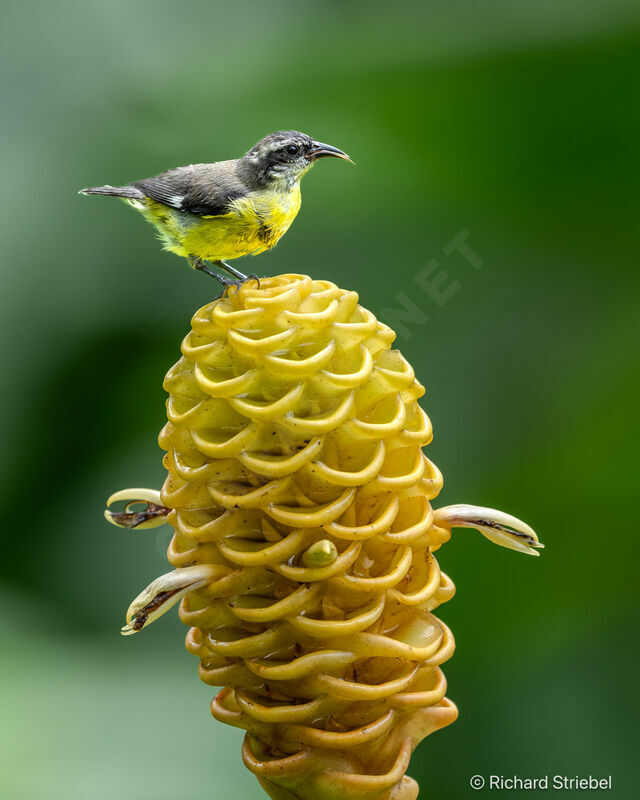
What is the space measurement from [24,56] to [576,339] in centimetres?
126

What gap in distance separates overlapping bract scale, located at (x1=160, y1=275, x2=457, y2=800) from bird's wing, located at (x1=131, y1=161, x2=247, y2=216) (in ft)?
1.22

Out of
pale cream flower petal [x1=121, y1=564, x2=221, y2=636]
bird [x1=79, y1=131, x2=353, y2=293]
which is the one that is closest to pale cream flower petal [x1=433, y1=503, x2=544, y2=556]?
pale cream flower petal [x1=121, y1=564, x2=221, y2=636]

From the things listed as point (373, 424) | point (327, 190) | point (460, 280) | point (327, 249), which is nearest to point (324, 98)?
point (327, 190)

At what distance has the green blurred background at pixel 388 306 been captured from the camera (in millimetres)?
1577

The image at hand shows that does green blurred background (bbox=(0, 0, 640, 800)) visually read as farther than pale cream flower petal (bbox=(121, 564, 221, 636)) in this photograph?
Yes

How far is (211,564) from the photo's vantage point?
0.94m

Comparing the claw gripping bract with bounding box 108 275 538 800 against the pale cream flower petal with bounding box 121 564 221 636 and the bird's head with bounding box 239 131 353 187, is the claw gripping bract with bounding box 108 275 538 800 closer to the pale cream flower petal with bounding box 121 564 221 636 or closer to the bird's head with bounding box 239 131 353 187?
the pale cream flower petal with bounding box 121 564 221 636

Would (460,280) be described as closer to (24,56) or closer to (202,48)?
(202,48)

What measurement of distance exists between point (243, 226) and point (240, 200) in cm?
4

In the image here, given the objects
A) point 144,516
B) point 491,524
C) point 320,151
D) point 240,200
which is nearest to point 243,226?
point 240,200

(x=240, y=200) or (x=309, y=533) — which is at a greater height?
(x=240, y=200)

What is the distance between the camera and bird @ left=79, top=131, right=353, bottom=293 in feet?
4.25

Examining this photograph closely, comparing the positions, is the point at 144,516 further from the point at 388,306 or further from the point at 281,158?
the point at 388,306

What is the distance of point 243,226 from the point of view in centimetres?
130
